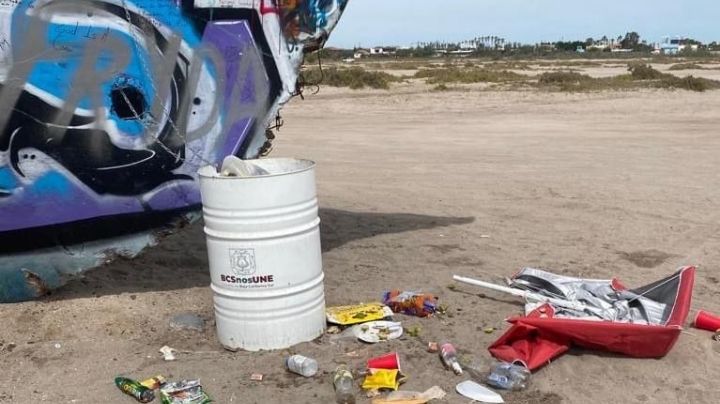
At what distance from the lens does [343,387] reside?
4238 millimetres

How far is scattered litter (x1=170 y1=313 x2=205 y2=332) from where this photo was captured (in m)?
5.30

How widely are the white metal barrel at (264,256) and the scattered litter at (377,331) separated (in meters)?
0.33

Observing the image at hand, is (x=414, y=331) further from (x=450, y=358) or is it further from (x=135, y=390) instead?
(x=135, y=390)

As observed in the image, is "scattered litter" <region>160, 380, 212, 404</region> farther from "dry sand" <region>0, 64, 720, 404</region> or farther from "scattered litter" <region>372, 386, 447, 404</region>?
"scattered litter" <region>372, 386, 447, 404</region>

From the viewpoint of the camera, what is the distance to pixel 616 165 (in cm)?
1283

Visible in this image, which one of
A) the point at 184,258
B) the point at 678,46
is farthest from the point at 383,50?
the point at 184,258

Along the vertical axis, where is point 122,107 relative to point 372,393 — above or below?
above

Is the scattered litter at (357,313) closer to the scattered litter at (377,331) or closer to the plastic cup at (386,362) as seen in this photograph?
the scattered litter at (377,331)

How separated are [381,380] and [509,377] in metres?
0.74

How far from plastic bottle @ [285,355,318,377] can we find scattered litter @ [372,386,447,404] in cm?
51

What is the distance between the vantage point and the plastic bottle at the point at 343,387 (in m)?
4.19

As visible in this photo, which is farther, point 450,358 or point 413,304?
point 413,304

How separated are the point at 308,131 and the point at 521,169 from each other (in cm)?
829

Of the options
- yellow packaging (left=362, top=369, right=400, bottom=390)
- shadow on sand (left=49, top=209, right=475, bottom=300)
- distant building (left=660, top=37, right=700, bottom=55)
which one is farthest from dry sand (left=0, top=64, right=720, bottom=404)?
distant building (left=660, top=37, right=700, bottom=55)
